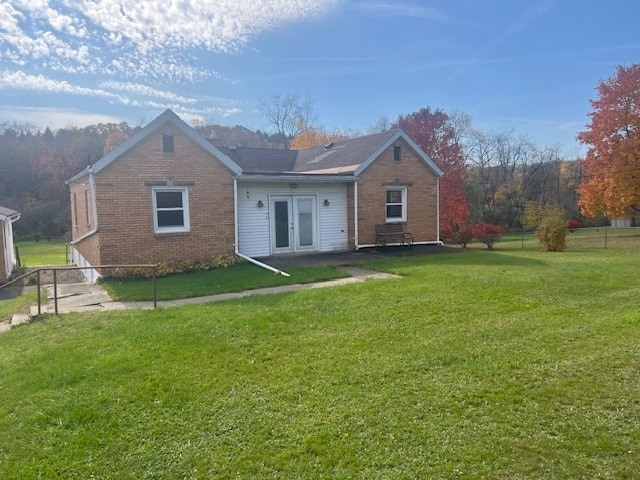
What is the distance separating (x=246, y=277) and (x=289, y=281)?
1380 mm

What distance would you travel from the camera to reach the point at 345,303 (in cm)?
891

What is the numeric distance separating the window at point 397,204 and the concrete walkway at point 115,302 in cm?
618

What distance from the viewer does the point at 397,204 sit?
62.3ft

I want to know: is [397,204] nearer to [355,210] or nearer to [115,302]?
[355,210]

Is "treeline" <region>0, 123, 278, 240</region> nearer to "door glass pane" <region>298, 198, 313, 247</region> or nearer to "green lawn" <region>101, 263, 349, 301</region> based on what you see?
"door glass pane" <region>298, 198, 313, 247</region>

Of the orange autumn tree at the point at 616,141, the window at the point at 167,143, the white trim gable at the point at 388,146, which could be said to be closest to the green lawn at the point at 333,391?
the window at the point at 167,143

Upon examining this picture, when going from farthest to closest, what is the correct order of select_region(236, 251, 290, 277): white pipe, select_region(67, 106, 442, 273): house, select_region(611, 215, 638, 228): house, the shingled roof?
select_region(611, 215, 638, 228): house, the shingled roof, select_region(67, 106, 442, 273): house, select_region(236, 251, 290, 277): white pipe

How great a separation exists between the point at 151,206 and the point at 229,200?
7.93ft

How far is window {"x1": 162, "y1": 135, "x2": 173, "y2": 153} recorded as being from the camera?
557 inches

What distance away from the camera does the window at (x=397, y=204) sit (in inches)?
741

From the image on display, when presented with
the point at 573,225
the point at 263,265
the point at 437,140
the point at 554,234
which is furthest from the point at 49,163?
the point at 573,225

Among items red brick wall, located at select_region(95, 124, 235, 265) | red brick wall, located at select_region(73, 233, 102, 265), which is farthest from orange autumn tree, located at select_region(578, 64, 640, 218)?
red brick wall, located at select_region(73, 233, 102, 265)

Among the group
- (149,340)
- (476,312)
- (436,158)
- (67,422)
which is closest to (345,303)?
(476,312)

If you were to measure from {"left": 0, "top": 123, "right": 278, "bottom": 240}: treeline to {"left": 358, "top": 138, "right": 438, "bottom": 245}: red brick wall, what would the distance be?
2759 centimetres
